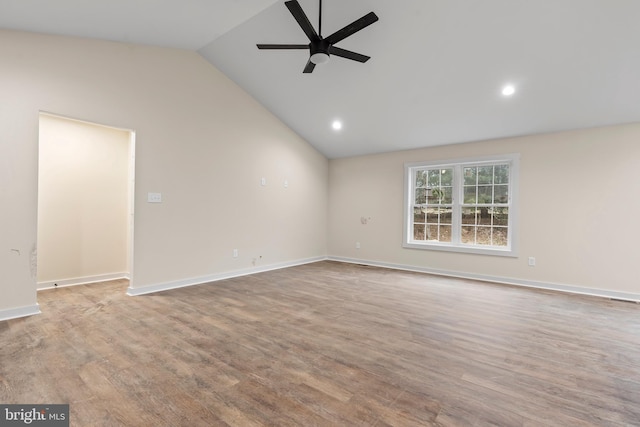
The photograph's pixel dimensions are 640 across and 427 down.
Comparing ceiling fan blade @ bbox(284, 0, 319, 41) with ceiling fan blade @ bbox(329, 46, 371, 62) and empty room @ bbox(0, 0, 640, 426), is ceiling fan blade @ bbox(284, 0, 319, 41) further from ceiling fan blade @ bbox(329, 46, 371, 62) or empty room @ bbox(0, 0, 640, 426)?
ceiling fan blade @ bbox(329, 46, 371, 62)

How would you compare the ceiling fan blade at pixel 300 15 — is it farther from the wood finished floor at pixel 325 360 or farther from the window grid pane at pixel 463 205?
the window grid pane at pixel 463 205

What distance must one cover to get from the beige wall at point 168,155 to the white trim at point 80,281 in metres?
1.28

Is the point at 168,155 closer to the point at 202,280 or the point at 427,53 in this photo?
the point at 202,280

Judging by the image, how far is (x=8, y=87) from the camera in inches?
118

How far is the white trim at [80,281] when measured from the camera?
418 cm

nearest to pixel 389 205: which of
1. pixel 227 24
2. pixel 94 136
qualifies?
pixel 227 24

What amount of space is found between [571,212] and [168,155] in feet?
19.1

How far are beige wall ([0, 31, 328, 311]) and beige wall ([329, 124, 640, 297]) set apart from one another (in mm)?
2876

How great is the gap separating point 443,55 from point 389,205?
9.92 feet

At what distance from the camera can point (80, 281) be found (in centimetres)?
449

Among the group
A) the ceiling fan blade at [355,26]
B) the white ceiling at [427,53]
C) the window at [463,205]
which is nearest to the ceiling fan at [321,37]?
the ceiling fan blade at [355,26]

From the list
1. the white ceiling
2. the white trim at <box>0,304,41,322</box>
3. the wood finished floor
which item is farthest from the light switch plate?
the white ceiling

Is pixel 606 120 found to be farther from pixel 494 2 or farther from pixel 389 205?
pixel 389 205

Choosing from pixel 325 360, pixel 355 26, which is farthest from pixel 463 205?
pixel 325 360
